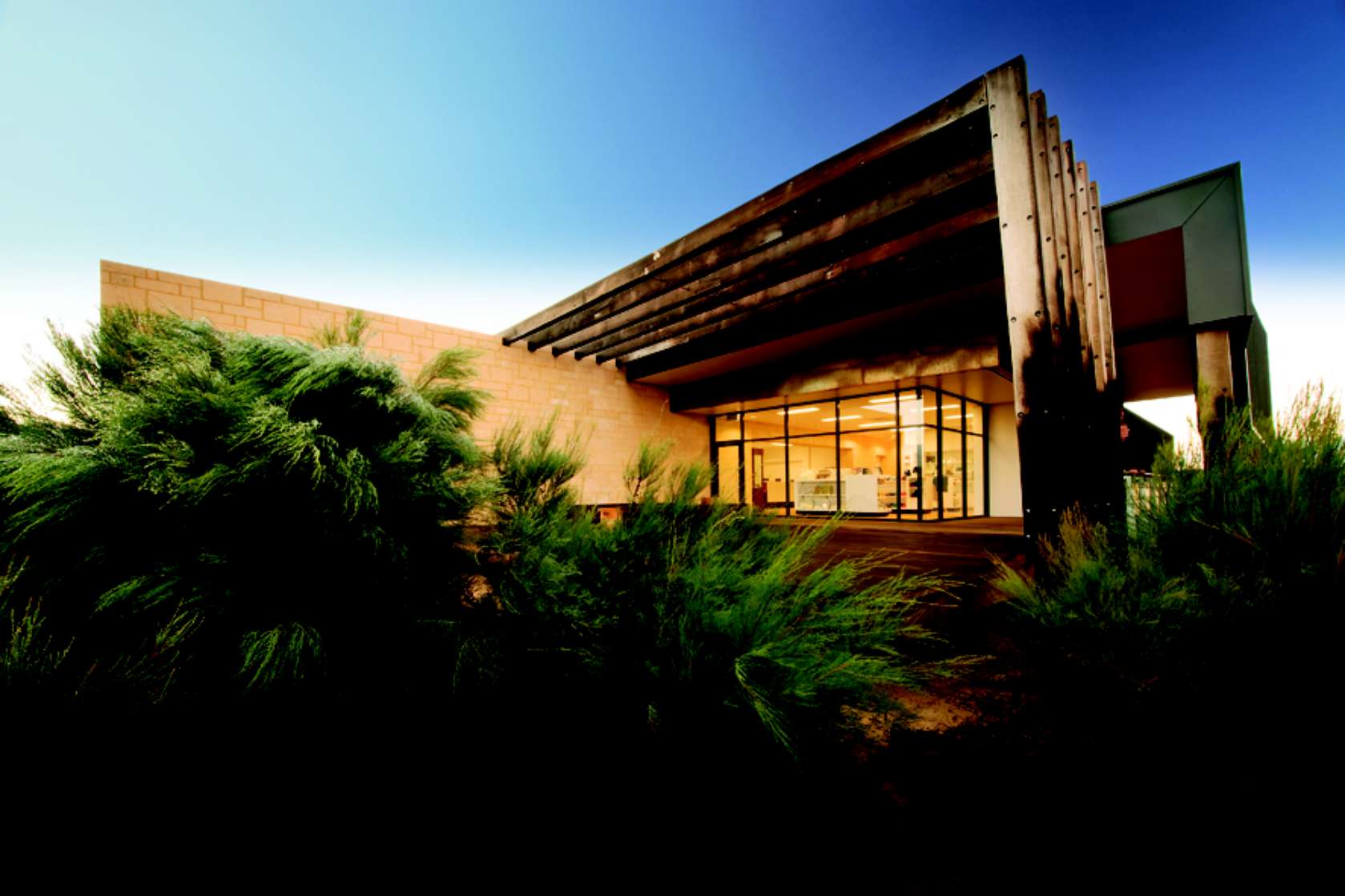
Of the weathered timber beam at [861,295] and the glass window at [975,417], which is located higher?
the weathered timber beam at [861,295]

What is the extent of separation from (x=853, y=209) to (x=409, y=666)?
15.9 feet

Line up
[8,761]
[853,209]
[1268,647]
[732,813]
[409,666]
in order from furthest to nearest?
1. [853,209]
2. [1268,647]
3. [409,666]
4. [732,813]
5. [8,761]

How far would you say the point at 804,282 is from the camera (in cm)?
576

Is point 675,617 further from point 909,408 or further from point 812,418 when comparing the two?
point 812,418

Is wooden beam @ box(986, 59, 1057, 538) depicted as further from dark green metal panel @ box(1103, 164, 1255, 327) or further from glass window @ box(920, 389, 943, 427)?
glass window @ box(920, 389, 943, 427)

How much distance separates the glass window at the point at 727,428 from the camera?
1196 centimetres

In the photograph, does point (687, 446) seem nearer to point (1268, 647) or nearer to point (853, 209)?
point (853, 209)

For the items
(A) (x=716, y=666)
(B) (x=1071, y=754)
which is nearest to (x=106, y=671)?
(A) (x=716, y=666)

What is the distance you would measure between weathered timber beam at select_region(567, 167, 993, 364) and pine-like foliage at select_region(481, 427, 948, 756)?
3.69 m

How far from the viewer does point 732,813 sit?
3.70 ft

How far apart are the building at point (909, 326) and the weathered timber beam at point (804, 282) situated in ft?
0.09

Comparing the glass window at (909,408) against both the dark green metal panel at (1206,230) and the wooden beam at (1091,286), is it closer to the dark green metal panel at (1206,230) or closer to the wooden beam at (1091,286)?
the dark green metal panel at (1206,230)

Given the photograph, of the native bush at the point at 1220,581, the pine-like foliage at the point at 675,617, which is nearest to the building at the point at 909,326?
the pine-like foliage at the point at 675,617

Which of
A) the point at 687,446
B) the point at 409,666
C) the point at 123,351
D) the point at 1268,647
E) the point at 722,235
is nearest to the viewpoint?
the point at 409,666
